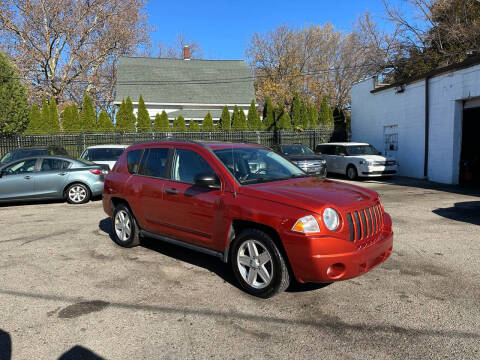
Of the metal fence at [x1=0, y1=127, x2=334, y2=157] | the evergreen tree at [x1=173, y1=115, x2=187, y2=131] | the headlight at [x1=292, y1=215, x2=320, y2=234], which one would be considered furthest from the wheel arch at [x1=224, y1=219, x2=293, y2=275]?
the evergreen tree at [x1=173, y1=115, x2=187, y2=131]

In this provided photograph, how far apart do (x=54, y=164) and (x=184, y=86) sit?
69.0ft

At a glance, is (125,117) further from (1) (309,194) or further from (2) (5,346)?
(2) (5,346)

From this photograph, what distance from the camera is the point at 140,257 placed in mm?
5461

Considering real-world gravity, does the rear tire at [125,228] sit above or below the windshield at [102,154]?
below

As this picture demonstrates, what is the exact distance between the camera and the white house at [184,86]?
28531mm

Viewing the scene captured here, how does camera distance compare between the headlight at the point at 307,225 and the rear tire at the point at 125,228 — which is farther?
the rear tire at the point at 125,228

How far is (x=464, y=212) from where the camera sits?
8547mm

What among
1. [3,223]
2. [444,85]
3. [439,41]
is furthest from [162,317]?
[439,41]

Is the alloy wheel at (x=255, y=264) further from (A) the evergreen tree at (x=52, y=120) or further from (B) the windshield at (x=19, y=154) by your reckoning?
(A) the evergreen tree at (x=52, y=120)

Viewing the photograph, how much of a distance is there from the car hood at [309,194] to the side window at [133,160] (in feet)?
7.66

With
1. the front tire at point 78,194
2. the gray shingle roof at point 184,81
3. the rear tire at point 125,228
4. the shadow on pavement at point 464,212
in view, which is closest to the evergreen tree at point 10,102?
the gray shingle roof at point 184,81

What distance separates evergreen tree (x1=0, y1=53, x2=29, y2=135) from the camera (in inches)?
859

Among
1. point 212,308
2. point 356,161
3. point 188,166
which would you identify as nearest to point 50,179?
point 188,166

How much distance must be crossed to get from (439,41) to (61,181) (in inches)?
954
